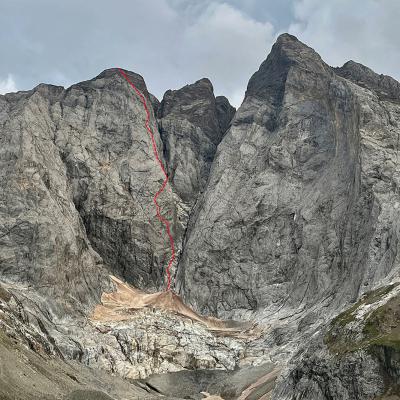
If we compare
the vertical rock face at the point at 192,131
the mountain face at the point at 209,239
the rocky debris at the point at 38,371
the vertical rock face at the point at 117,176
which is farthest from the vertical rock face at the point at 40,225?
the vertical rock face at the point at 192,131

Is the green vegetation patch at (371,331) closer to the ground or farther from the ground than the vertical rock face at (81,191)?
closer to the ground

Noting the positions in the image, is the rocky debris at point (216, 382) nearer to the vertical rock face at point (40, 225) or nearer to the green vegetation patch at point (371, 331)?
the green vegetation patch at point (371, 331)

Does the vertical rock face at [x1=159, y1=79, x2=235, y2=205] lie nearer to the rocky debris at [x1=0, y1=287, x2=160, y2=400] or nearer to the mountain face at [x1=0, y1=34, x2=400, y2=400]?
the mountain face at [x1=0, y1=34, x2=400, y2=400]

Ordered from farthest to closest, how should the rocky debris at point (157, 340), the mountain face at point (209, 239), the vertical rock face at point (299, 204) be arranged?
the vertical rock face at point (299, 204) → the rocky debris at point (157, 340) → the mountain face at point (209, 239)

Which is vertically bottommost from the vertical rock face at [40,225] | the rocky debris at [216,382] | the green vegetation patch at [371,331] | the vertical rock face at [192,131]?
the rocky debris at [216,382]

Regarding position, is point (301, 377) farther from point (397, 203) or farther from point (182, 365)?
point (397, 203)

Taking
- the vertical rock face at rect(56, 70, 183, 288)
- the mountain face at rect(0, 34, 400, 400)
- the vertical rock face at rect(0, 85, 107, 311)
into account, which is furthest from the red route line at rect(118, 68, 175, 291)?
the vertical rock face at rect(0, 85, 107, 311)
